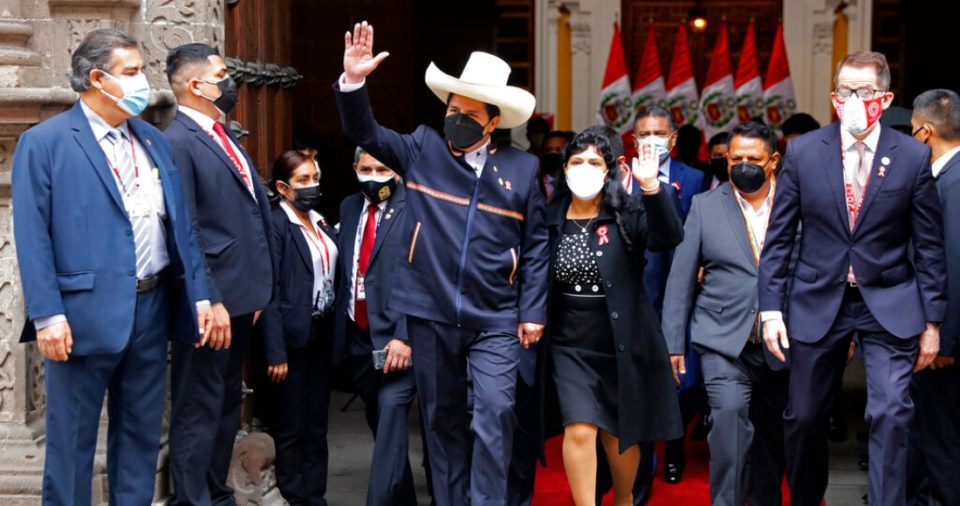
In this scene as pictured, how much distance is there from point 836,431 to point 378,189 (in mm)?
3453

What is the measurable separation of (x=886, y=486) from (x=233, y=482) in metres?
3.00

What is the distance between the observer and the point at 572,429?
22.1ft

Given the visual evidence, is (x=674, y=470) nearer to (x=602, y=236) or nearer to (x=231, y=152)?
(x=602, y=236)

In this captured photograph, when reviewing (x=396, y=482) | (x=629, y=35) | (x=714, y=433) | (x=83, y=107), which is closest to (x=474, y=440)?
(x=396, y=482)

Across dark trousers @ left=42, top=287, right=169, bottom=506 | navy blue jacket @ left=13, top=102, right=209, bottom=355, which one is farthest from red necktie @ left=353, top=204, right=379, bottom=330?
navy blue jacket @ left=13, top=102, right=209, bottom=355

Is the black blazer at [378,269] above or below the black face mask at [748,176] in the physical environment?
below

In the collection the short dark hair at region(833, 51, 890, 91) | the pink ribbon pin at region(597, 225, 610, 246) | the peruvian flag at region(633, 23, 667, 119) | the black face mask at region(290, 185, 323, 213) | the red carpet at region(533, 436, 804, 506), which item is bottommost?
the red carpet at region(533, 436, 804, 506)

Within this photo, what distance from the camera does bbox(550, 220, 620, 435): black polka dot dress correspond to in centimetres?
674

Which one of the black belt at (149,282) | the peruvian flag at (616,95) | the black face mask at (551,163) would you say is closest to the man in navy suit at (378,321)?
the black belt at (149,282)

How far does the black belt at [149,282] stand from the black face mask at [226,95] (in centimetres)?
87

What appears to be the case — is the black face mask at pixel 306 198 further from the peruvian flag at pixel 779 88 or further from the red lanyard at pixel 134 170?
the peruvian flag at pixel 779 88

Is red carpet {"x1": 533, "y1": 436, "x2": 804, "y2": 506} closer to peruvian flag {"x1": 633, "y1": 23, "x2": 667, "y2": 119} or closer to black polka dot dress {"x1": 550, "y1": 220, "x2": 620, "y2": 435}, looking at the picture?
black polka dot dress {"x1": 550, "y1": 220, "x2": 620, "y2": 435}

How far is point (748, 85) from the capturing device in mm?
13133

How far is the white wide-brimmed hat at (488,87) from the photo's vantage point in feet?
21.2
